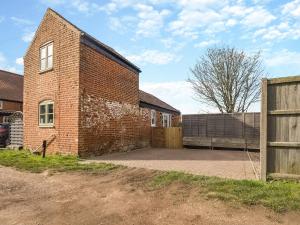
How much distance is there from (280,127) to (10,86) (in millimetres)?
34473

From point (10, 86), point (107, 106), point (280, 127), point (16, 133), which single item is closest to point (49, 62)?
point (107, 106)

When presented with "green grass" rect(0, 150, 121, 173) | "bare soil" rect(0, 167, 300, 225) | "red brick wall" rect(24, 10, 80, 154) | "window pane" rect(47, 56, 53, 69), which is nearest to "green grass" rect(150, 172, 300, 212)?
"bare soil" rect(0, 167, 300, 225)

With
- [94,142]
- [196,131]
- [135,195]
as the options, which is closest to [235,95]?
[196,131]

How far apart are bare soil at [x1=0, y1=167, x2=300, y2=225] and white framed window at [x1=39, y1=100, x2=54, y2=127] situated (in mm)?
6525

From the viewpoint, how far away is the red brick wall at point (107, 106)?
1394 cm

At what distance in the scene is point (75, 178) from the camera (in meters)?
8.98

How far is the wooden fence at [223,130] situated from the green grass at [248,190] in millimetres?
11744

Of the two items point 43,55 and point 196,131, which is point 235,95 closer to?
point 196,131

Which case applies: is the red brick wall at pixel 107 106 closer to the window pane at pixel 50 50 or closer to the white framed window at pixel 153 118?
the window pane at pixel 50 50

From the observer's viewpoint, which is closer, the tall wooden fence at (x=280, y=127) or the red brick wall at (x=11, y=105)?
the tall wooden fence at (x=280, y=127)

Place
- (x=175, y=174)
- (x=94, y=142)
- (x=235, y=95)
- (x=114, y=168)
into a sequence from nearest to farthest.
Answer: (x=175, y=174) → (x=114, y=168) → (x=94, y=142) → (x=235, y=95)

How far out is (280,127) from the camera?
7410 mm

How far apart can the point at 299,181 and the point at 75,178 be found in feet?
20.4

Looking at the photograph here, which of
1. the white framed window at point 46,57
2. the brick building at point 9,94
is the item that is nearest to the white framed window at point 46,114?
the white framed window at point 46,57
